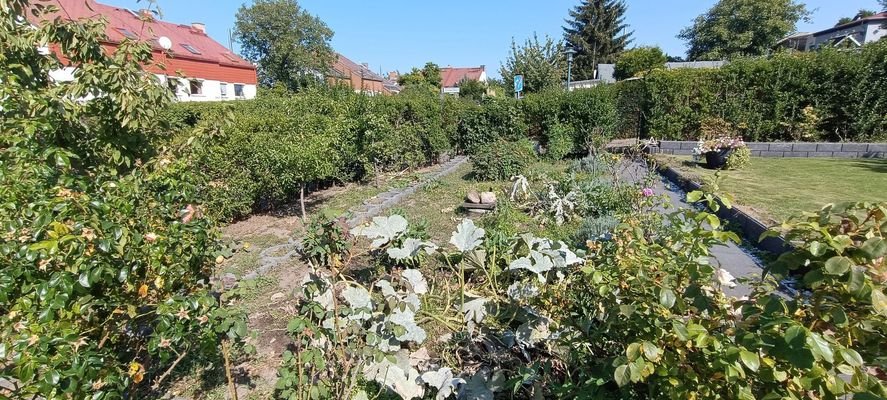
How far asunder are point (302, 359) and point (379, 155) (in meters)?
7.33

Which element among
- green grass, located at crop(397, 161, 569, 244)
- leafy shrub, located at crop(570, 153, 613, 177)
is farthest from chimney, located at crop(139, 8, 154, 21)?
leafy shrub, located at crop(570, 153, 613, 177)

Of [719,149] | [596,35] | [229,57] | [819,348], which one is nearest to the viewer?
[819,348]

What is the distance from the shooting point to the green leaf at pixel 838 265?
935mm

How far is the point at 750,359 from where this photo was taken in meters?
0.98

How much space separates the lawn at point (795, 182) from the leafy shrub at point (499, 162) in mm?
3083

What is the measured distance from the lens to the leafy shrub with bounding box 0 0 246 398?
4.27 ft

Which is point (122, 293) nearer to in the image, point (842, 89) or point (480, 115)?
point (480, 115)

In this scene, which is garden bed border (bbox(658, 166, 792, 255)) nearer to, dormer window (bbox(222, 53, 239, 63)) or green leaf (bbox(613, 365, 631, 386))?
green leaf (bbox(613, 365, 631, 386))

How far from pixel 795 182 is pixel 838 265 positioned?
7788mm

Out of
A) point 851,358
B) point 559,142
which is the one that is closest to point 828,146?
point 559,142

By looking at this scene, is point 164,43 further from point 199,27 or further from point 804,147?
point 199,27

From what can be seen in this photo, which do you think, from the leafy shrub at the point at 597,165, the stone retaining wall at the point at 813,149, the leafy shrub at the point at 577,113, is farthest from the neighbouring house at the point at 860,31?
the leafy shrub at the point at 597,165

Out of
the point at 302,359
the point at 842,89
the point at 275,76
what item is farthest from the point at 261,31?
the point at 302,359

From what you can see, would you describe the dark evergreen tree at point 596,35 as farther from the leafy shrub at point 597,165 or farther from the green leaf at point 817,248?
the green leaf at point 817,248
